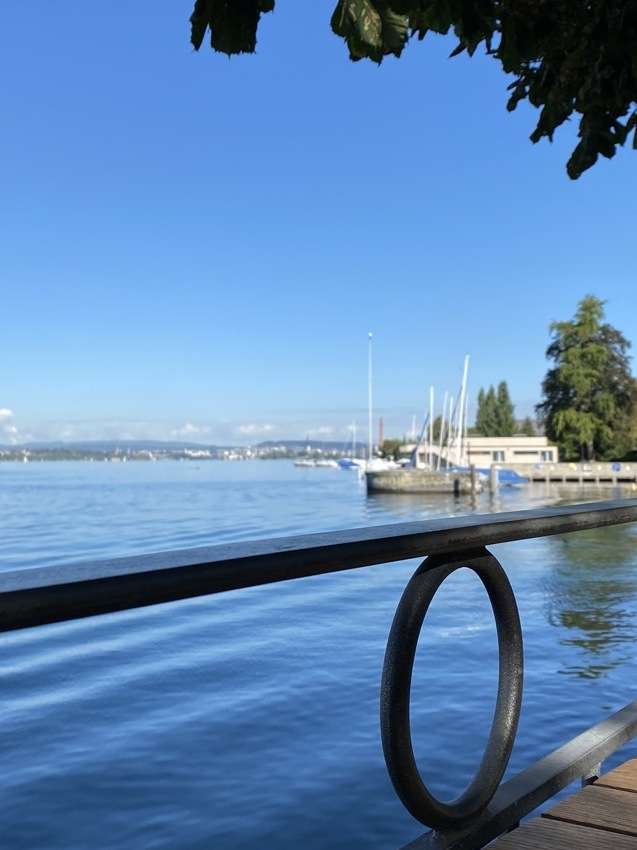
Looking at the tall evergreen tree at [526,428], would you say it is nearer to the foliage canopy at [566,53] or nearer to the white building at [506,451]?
the white building at [506,451]

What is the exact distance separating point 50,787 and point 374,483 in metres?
54.8

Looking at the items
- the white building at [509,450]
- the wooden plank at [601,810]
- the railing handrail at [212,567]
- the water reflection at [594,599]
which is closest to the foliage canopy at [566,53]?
the railing handrail at [212,567]

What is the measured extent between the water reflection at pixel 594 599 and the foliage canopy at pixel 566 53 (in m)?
7.79

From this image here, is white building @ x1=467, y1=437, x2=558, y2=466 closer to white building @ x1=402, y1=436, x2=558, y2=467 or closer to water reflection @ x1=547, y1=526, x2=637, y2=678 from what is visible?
white building @ x1=402, y1=436, x2=558, y2=467

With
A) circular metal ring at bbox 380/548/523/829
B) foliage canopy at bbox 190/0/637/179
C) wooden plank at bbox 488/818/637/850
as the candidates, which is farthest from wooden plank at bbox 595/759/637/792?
foliage canopy at bbox 190/0/637/179

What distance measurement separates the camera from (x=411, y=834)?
19.2 ft

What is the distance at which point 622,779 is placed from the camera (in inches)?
82.1

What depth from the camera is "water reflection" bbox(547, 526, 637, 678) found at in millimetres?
10883

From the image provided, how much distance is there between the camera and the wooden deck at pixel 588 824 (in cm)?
169

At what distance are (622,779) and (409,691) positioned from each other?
93 centimetres

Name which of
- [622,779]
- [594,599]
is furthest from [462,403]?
[622,779]

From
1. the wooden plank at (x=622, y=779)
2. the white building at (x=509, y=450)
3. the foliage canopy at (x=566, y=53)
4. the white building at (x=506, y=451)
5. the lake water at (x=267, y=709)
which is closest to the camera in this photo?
the wooden plank at (x=622, y=779)

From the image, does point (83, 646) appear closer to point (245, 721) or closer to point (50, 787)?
point (245, 721)

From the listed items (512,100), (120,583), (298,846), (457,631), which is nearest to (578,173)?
(512,100)
